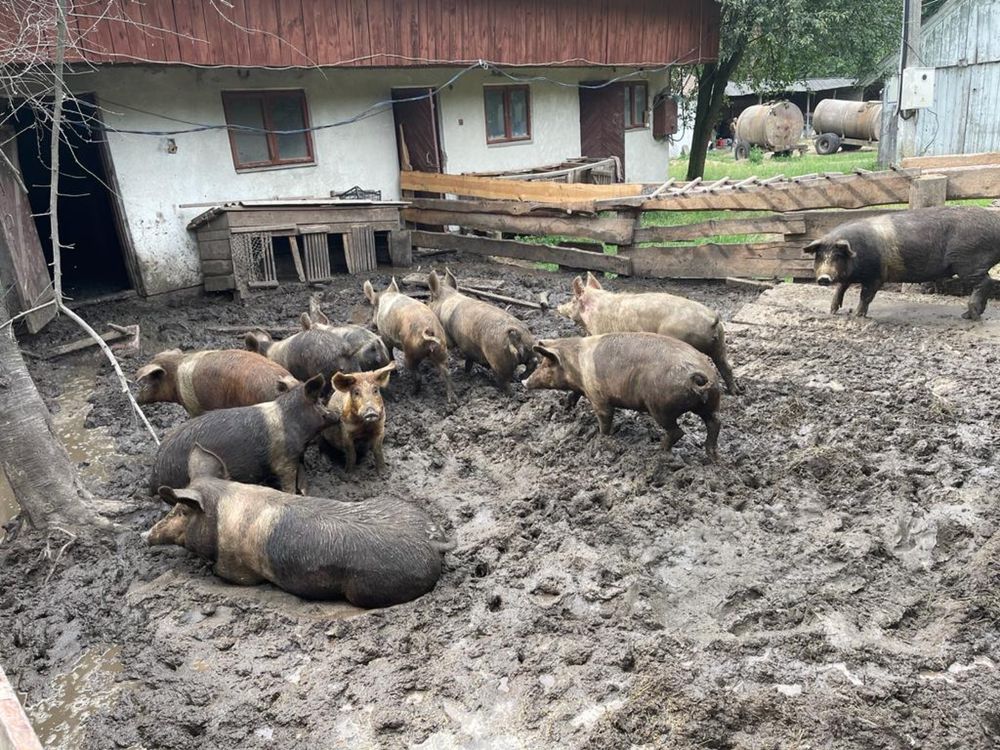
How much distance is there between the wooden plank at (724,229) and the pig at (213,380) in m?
5.70

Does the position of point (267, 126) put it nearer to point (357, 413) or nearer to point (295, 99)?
point (295, 99)

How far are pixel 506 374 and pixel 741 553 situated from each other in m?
3.02

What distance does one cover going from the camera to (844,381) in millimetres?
6066

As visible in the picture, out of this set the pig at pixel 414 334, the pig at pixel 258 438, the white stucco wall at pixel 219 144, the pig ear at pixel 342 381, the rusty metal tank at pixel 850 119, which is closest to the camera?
the pig at pixel 258 438

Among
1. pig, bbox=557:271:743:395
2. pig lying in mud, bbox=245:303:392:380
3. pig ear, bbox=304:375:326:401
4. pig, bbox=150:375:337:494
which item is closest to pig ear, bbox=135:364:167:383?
pig lying in mud, bbox=245:303:392:380

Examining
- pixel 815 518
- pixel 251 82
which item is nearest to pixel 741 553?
pixel 815 518

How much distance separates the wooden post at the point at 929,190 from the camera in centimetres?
758

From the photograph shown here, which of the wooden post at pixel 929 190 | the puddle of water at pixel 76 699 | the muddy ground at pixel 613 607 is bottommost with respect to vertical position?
the puddle of water at pixel 76 699

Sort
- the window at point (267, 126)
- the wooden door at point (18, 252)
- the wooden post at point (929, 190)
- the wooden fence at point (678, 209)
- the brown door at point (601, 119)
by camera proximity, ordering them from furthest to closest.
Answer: the brown door at point (601, 119) → the window at point (267, 126) → the wooden door at point (18, 252) → the wooden fence at point (678, 209) → the wooden post at point (929, 190)

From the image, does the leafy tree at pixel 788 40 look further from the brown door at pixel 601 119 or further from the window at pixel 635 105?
the brown door at pixel 601 119

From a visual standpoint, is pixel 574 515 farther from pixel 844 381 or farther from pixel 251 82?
pixel 251 82

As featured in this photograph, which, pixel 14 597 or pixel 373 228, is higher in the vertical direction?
pixel 373 228

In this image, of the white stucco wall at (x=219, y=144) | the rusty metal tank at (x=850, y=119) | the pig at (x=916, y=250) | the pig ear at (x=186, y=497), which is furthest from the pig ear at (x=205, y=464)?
the rusty metal tank at (x=850, y=119)

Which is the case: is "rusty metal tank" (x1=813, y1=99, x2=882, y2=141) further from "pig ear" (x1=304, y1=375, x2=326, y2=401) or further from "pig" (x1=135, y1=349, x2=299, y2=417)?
"pig ear" (x1=304, y1=375, x2=326, y2=401)
